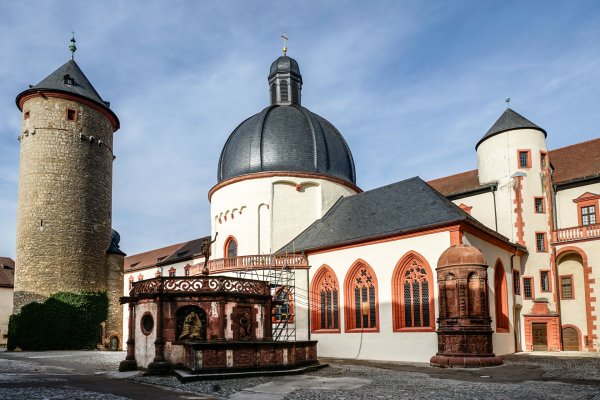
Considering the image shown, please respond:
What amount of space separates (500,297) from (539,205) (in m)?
6.74

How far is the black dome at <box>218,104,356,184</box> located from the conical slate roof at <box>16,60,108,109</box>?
10.7m

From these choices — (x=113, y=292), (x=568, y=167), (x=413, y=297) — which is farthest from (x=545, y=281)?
(x=113, y=292)

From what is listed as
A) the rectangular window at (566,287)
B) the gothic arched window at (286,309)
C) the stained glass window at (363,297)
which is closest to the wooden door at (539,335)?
the rectangular window at (566,287)

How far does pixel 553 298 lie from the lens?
2800 centimetres

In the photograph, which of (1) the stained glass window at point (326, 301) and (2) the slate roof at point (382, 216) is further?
(1) the stained glass window at point (326, 301)

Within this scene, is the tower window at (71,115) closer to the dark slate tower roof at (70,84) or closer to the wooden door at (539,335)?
the dark slate tower roof at (70,84)

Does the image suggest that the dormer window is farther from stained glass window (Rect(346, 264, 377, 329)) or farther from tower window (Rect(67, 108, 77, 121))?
stained glass window (Rect(346, 264, 377, 329))

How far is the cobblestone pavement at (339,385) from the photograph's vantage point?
36.1 feet

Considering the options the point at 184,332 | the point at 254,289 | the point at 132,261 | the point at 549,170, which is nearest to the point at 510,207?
the point at 549,170

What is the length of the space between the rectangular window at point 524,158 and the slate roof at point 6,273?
145 feet

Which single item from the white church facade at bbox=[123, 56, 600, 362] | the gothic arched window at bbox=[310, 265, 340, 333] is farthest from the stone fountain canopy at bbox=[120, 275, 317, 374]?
the gothic arched window at bbox=[310, 265, 340, 333]

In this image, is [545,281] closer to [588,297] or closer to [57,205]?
[588,297]

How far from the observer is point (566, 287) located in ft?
92.7

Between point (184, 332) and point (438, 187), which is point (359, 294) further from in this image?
point (438, 187)
